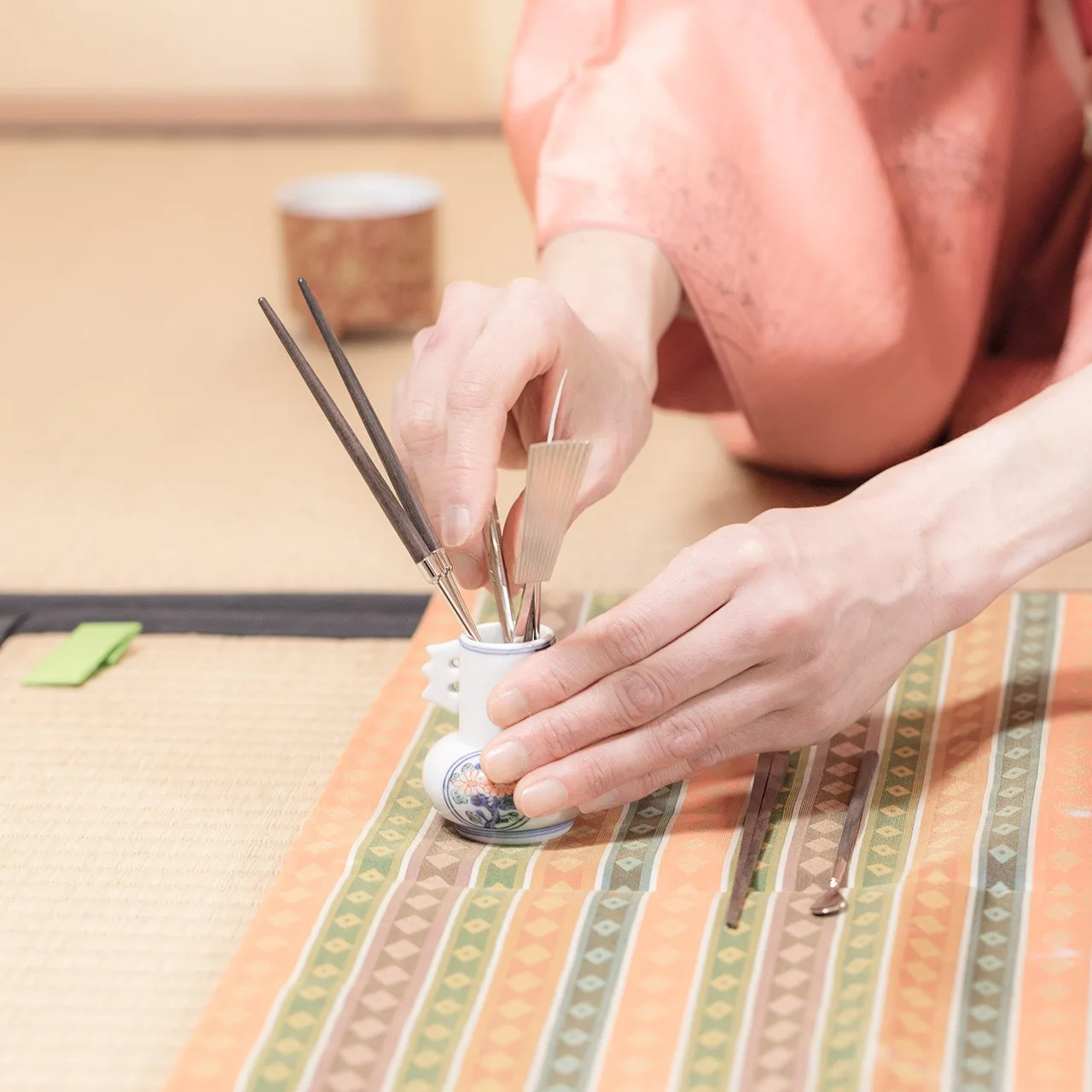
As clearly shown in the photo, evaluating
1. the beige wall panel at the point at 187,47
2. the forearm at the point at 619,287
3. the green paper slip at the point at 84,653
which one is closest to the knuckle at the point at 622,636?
the forearm at the point at 619,287

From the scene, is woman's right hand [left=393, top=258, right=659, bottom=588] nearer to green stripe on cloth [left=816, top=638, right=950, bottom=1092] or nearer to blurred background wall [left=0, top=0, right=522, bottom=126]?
green stripe on cloth [left=816, top=638, right=950, bottom=1092]

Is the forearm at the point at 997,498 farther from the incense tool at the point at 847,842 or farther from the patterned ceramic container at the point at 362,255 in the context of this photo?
the patterned ceramic container at the point at 362,255

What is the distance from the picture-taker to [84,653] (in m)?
0.92

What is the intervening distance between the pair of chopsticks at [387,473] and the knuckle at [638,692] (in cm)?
7

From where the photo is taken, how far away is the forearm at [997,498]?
73 cm

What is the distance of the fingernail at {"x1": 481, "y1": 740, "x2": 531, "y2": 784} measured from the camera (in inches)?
25.8

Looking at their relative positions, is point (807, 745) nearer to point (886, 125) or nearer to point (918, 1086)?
point (918, 1086)

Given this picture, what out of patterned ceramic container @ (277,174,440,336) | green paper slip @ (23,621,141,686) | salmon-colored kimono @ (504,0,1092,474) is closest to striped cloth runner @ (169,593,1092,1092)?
green paper slip @ (23,621,141,686)

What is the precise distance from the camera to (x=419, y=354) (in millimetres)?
734

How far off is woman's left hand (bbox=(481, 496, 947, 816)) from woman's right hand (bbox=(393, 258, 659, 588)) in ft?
0.25

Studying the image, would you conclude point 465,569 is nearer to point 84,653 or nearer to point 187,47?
point 84,653

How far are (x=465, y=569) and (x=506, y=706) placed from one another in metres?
0.10

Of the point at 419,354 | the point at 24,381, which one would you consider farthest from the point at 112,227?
the point at 419,354

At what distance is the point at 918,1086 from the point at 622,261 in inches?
22.3
